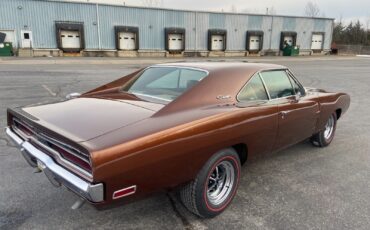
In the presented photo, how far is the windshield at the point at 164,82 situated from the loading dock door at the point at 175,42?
87.3 feet

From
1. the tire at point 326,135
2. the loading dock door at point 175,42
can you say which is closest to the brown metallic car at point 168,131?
the tire at point 326,135

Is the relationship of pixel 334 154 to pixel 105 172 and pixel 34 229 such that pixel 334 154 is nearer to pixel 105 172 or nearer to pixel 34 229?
pixel 105 172

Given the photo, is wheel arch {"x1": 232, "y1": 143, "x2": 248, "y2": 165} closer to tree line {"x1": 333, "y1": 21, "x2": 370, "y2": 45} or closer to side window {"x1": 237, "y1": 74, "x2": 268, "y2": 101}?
side window {"x1": 237, "y1": 74, "x2": 268, "y2": 101}

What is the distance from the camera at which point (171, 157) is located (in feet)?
7.82

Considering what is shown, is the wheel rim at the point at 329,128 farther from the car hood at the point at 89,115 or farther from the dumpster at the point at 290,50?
the dumpster at the point at 290,50

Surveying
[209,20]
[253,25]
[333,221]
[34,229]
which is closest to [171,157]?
[34,229]

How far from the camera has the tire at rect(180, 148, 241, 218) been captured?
105 inches

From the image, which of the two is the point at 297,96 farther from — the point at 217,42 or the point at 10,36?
the point at 217,42

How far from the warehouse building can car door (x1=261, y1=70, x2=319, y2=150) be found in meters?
25.4

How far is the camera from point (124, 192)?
218 cm

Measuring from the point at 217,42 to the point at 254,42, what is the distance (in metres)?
4.90

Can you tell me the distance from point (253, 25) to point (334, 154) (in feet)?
102

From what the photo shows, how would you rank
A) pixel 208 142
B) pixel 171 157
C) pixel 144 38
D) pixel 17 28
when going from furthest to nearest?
pixel 144 38, pixel 17 28, pixel 208 142, pixel 171 157

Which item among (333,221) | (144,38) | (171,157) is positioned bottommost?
(333,221)
